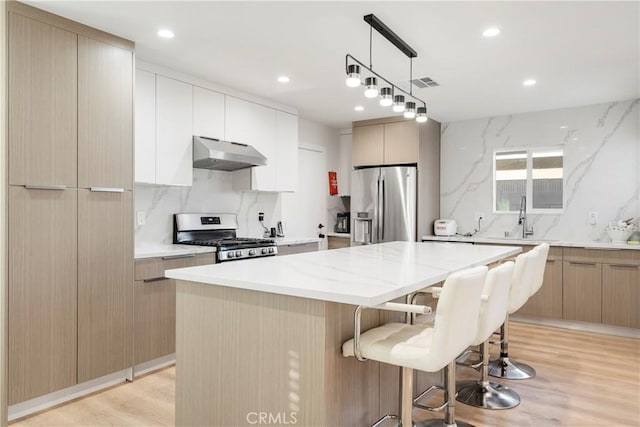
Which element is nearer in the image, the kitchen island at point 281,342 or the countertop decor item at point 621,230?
the kitchen island at point 281,342

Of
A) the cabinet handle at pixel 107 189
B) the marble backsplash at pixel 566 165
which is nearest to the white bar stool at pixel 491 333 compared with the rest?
the cabinet handle at pixel 107 189

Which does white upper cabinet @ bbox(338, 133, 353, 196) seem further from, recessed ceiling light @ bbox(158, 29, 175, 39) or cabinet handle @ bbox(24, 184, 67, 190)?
cabinet handle @ bbox(24, 184, 67, 190)

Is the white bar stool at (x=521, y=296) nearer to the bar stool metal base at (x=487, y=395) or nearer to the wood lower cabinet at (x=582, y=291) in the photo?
the bar stool metal base at (x=487, y=395)

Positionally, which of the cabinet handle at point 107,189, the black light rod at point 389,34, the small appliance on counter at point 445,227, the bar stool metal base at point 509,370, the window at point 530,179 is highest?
the black light rod at point 389,34

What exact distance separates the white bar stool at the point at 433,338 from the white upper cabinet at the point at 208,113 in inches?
108

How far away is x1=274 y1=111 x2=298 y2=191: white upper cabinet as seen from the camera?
4.85 meters

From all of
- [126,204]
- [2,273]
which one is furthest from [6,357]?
[126,204]

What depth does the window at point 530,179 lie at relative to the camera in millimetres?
5160

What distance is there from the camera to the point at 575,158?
197 inches

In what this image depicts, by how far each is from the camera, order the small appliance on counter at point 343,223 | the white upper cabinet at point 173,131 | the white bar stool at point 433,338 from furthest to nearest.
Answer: the small appliance on counter at point 343,223 → the white upper cabinet at point 173,131 → the white bar stool at point 433,338

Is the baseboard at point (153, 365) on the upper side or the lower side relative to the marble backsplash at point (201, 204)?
lower

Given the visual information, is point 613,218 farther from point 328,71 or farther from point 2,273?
point 2,273

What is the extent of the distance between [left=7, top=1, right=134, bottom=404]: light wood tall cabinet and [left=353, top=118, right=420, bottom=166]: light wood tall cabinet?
11.0 ft

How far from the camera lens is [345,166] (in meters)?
6.38
